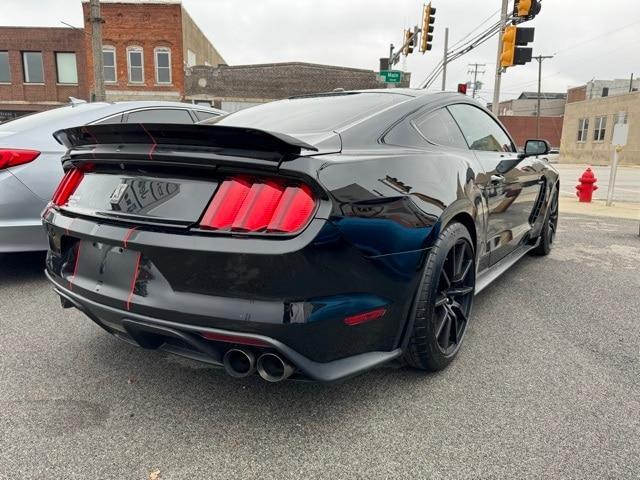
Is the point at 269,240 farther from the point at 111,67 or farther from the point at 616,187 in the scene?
the point at 111,67

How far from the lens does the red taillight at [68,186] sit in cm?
250

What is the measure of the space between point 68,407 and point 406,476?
1590 millimetres

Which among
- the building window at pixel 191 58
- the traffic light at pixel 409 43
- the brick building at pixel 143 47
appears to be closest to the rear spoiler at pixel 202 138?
the traffic light at pixel 409 43

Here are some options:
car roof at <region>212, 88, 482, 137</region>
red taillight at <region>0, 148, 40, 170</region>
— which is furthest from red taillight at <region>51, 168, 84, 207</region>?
red taillight at <region>0, 148, 40, 170</region>

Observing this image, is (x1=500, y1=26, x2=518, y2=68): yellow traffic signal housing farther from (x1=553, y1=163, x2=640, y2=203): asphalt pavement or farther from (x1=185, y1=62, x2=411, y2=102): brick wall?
(x1=185, y1=62, x2=411, y2=102): brick wall

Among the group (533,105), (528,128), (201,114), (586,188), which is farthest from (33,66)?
(533,105)

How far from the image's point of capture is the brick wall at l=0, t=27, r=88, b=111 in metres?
30.7

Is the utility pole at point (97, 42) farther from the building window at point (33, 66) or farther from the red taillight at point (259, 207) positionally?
the building window at point (33, 66)

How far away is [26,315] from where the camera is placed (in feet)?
11.4

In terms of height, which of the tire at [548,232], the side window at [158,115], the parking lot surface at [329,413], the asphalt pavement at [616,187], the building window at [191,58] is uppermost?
the building window at [191,58]

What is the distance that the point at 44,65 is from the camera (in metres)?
31.2

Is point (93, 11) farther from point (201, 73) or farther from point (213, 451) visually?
point (201, 73)

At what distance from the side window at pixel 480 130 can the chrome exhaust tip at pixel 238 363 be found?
2.10 metres

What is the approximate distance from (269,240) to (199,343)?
0.52 m
